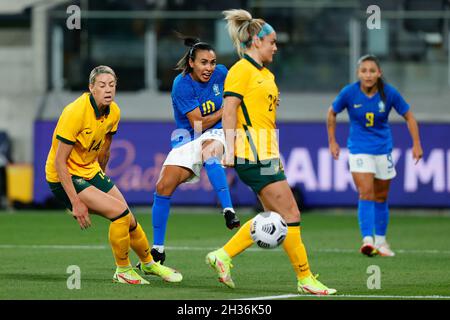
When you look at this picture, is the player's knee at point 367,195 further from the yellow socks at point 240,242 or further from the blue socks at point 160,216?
the yellow socks at point 240,242

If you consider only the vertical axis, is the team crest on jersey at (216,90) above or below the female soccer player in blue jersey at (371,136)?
above

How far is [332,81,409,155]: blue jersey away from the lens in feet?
44.6

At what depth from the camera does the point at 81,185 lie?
9.99 meters

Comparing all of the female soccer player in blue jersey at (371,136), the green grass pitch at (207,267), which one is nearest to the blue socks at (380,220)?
the female soccer player in blue jersey at (371,136)

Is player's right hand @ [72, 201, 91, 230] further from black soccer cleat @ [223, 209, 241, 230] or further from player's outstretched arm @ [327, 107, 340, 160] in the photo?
player's outstretched arm @ [327, 107, 340, 160]

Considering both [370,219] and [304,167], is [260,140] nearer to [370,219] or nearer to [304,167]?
[370,219]

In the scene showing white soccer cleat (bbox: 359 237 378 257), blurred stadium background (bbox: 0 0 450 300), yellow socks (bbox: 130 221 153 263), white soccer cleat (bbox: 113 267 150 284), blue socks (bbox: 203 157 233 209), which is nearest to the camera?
white soccer cleat (bbox: 113 267 150 284)

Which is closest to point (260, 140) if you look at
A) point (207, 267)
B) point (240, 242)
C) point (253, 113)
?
point (253, 113)

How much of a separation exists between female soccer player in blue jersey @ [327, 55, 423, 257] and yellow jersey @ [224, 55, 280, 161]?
4334 millimetres

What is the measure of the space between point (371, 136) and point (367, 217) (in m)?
0.96

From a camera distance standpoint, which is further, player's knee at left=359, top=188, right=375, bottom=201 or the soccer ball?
player's knee at left=359, top=188, right=375, bottom=201

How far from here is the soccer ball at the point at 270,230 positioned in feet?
30.3

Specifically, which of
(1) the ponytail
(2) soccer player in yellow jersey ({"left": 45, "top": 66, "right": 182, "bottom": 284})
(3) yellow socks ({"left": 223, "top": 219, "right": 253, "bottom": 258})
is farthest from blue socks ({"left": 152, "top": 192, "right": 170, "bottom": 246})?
(1) the ponytail

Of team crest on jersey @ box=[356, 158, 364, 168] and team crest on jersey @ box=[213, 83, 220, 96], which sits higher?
team crest on jersey @ box=[213, 83, 220, 96]
